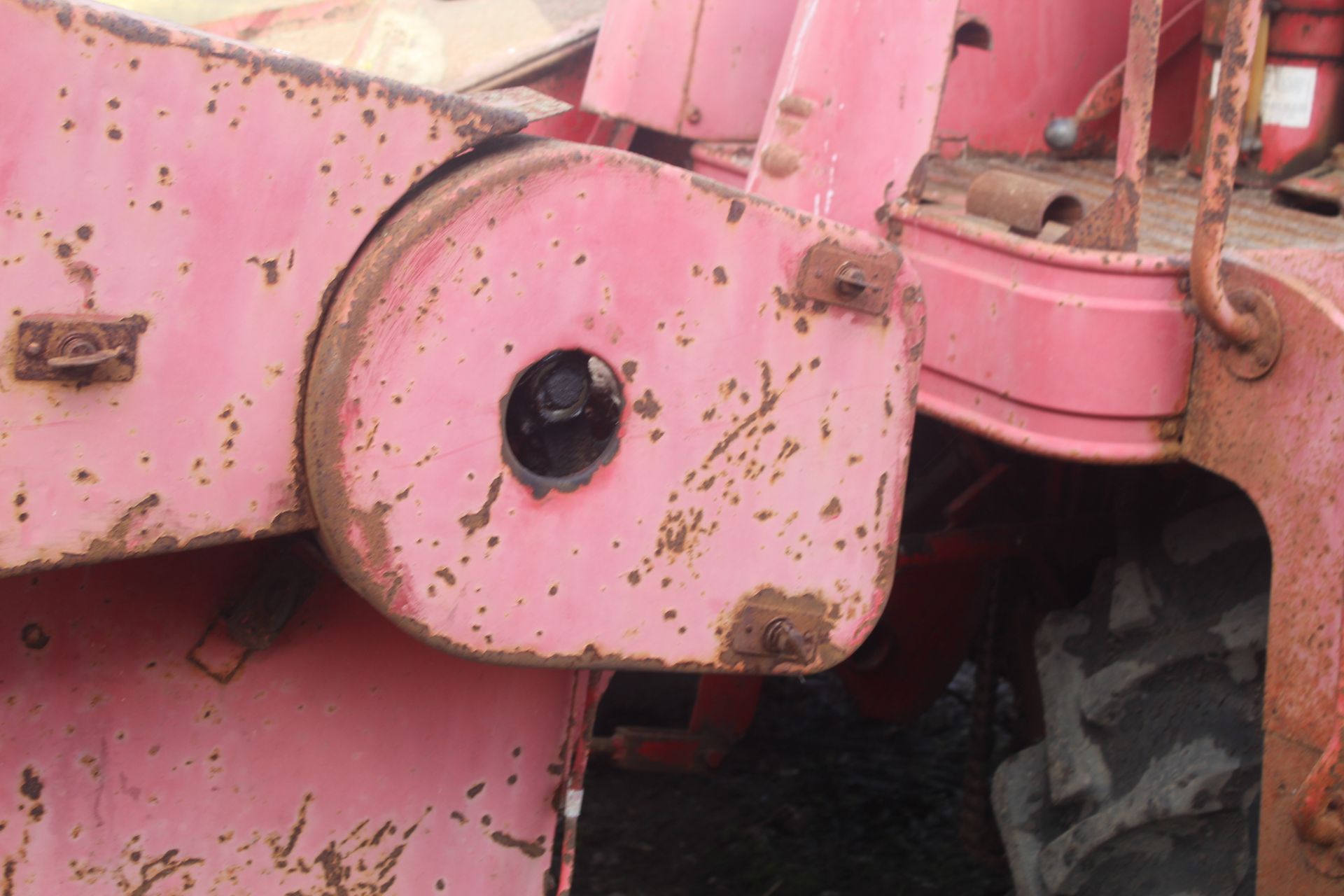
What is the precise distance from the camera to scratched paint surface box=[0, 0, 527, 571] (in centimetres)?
89

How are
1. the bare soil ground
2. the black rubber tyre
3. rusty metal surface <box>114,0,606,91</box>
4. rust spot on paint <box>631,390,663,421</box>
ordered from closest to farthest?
rust spot on paint <box>631,390,663,421</box> → the black rubber tyre → the bare soil ground → rusty metal surface <box>114,0,606,91</box>

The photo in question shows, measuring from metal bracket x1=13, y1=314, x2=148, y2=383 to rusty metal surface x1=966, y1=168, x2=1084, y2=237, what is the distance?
0.91 metres

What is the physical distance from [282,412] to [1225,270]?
37.0 inches

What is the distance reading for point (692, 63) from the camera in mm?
2012

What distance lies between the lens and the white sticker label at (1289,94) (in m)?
1.84

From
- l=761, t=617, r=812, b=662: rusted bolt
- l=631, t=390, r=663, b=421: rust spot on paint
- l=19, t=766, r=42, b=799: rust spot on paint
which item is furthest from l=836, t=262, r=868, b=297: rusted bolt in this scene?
l=19, t=766, r=42, b=799: rust spot on paint

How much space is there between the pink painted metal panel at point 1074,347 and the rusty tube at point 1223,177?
6cm

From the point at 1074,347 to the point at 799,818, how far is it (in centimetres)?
→ 144

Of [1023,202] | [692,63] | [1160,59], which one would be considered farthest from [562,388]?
[1160,59]

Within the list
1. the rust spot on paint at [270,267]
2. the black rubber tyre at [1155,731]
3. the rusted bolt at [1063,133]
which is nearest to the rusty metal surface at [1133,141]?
the black rubber tyre at [1155,731]

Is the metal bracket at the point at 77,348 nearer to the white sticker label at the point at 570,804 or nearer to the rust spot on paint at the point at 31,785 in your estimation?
the rust spot on paint at the point at 31,785

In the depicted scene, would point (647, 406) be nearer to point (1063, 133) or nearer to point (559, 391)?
point (559, 391)

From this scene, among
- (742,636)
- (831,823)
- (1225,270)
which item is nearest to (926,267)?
(1225,270)

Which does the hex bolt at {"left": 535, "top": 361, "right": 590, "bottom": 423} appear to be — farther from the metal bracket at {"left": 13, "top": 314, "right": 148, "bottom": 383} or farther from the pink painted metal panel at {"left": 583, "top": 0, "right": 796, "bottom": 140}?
the pink painted metal panel at {"left": 583, "top": 0, "right": 796, "bottom": 140}
